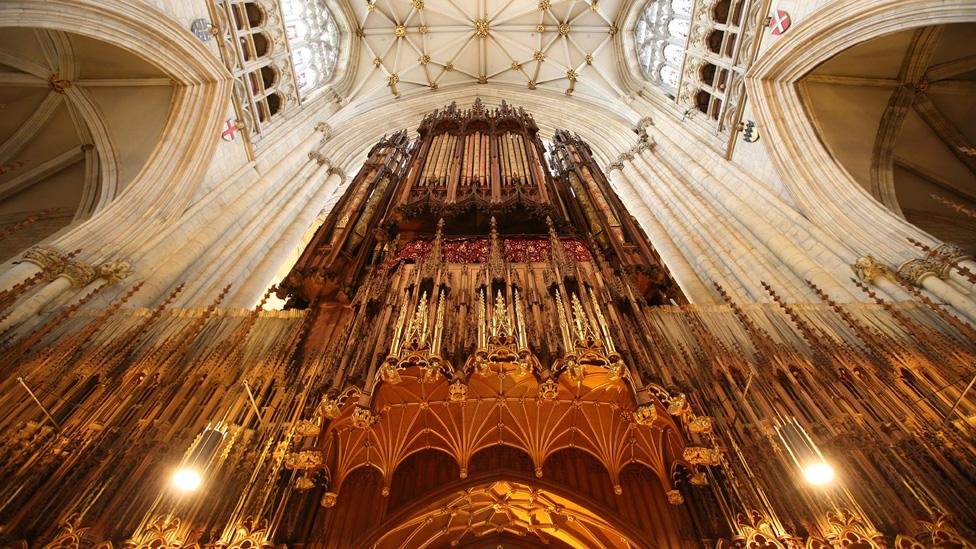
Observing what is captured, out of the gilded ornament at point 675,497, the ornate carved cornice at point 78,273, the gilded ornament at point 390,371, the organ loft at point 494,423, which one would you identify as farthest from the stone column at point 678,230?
the ornate carved cornice at point 78,273

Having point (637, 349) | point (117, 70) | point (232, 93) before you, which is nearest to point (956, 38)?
point (637, 349)

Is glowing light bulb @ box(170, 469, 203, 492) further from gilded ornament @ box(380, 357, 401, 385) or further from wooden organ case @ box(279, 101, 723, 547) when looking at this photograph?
gilded ornament @ box(380, 357, 401, 385)

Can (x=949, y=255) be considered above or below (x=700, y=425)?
above

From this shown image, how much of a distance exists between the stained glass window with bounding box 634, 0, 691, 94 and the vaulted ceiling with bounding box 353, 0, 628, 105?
4.01ft

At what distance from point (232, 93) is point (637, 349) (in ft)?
28.8

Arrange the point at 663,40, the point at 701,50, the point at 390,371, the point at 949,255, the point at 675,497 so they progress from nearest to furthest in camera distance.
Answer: the point at 390,371 < the point at 675,497 < the point at 949,255 < the point at 701,50 < the point at 663,40

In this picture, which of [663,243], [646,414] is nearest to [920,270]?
[663,243]

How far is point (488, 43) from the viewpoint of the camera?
675 inches

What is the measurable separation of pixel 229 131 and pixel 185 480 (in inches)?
289

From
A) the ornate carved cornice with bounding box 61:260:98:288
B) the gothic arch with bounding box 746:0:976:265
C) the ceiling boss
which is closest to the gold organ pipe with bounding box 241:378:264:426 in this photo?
the ornate carved cornice with bounding box 61:260:98:288

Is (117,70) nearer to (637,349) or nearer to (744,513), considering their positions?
(637,349)

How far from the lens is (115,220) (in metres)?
6.32

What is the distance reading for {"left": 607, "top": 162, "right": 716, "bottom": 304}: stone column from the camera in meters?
7.34

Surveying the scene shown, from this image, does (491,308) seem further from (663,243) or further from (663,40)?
(663,40)
